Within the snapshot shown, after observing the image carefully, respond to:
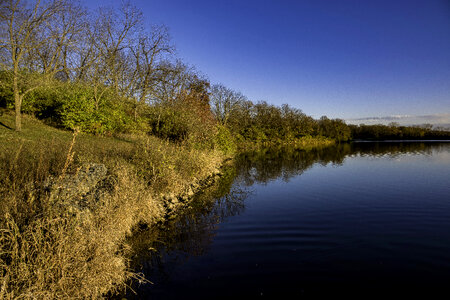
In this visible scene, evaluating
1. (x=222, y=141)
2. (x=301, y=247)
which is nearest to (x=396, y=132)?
(x=222, y=141)

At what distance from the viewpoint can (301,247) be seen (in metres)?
7.36

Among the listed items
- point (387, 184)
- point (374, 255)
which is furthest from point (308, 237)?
point (387, 184)

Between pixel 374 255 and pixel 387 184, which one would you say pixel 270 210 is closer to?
pixel 374 255

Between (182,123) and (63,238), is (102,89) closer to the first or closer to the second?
(182,123)

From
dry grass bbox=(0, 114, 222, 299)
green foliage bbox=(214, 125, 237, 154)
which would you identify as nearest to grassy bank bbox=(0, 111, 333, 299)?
dry grass bbox=(0, 114, 222, 299)

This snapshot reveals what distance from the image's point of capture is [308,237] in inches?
316

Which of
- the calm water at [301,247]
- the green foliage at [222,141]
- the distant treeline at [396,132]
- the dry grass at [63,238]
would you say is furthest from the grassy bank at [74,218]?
the distant treeline at [396,132]

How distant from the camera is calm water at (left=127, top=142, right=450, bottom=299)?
5543 millimetres

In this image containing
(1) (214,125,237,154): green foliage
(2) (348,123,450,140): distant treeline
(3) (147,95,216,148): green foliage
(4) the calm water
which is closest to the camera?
(4) the calm water

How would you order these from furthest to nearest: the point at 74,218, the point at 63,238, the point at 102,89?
the point at 102,89 < the point at 74,218 < the point at 63,238

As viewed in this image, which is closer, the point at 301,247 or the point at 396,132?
the point at 301,247

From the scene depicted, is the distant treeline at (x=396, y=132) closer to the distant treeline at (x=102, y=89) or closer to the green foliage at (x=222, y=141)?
the distant treeline at (x=102, y=89)

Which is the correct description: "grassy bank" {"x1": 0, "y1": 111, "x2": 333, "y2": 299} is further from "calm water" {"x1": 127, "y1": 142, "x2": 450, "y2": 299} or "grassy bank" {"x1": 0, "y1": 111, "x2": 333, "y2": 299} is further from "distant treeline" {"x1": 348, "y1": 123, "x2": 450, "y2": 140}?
"distant treeline" {"x1": 348, "y1": 123, "x2": 450, "y2": 140}

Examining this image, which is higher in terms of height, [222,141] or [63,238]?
[222,141]
